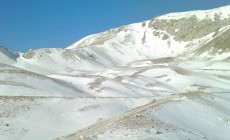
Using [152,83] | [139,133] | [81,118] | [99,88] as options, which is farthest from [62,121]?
[152,83]

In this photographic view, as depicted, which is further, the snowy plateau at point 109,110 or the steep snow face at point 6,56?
the steep snow face at point 6,56

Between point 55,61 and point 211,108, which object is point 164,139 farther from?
point 55,61

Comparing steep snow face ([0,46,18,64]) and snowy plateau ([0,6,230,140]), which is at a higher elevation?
steep snow face ([0,46,18,64])

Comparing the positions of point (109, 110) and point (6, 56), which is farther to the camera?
point (6, 56)

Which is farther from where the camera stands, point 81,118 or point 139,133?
point 81,118

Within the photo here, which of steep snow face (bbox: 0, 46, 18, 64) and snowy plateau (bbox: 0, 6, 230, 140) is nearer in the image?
snowy plateau (bbox: 0, 6, 230, 140)

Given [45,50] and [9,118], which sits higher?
[45,50]

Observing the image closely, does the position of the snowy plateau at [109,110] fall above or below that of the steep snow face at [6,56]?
below

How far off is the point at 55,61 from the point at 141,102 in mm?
110097

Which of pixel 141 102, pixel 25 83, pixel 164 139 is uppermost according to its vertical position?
pixel 25 83

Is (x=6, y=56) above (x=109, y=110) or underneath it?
above

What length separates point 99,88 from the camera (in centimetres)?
7138

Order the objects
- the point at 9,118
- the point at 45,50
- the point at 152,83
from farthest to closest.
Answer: the point at 45,50, the point at 152,83, the point at 9,118

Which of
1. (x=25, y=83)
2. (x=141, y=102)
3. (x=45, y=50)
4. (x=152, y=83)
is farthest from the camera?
(x=45, y=50)
